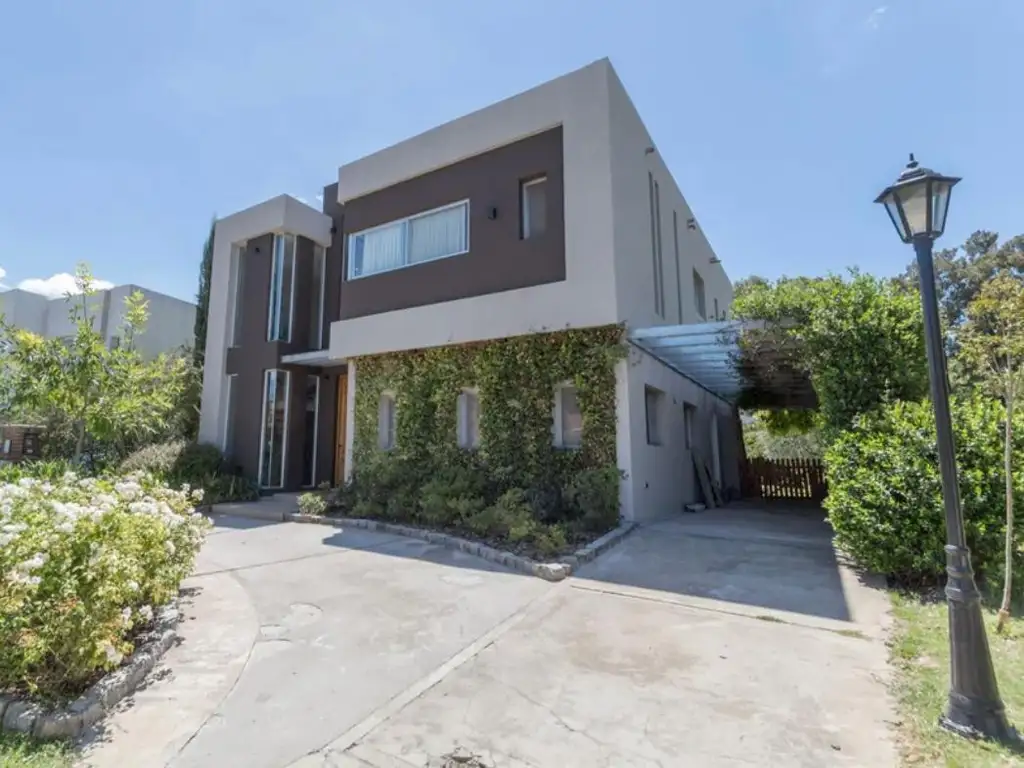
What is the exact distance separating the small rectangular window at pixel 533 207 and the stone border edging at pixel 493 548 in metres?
6.29

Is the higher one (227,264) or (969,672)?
(227,264)

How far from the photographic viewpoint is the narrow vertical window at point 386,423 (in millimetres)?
12594

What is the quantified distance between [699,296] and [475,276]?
8.84 m

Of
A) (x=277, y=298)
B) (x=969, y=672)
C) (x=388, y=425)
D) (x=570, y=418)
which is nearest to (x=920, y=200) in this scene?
(x=969, y=672)

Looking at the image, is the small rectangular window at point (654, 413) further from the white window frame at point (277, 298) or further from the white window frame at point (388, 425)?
the white window frame at point (277, 298)

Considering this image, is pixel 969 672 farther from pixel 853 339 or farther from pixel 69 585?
pixel 69 585

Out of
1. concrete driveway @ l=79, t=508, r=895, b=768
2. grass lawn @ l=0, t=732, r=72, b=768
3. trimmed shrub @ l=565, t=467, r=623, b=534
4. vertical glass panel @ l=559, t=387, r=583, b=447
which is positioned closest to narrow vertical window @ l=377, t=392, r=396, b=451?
vertical glass panel @ l=559, t=387, r=583, b=447

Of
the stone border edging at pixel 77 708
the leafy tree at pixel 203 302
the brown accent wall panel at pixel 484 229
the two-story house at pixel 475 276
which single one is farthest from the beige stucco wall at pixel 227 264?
the stone border edging at pixel 77 708

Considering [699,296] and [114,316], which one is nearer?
[699,296]

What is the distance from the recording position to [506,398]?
1056cm

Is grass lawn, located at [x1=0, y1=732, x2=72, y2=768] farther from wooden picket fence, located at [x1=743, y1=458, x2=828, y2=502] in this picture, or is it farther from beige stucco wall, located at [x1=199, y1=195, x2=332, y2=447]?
wooden picket fence, located at [x1=743, y1=458, x2=828, y2=502]

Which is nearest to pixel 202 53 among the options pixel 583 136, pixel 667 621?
pixel 583 136

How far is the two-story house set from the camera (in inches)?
396

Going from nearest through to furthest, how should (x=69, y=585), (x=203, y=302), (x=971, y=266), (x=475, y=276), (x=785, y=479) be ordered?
(x=69, y=585)
(x=475, y=276)
(x=785, y=479)
(x=203, y=302)
(x=971, y=266)
